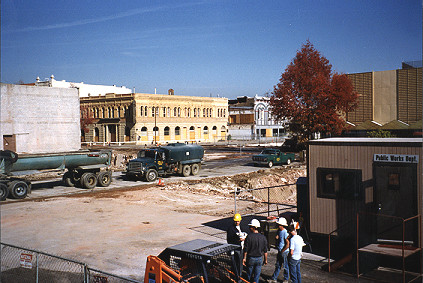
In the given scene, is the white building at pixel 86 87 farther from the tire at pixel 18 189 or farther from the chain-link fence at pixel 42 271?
the chain-link fence at pixel 42 271

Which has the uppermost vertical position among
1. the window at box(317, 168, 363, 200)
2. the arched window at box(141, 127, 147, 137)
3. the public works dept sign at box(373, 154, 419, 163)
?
the arched window at box(141, 127, 147, 137)

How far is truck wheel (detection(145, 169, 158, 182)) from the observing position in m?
32.4

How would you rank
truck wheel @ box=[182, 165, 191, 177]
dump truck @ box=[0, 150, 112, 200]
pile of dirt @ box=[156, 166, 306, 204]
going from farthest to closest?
truck wheel @ box=[182, 165, 191, 177] → pile of dirt @ box=[156, 166, 306, 204] → dump truck @ box=[0, 150, 112, 200]

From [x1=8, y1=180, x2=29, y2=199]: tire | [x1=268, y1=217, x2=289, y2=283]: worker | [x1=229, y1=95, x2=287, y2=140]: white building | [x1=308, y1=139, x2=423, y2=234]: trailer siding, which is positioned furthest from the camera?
[x1=229, y1=95, x2=287, y2=140]: white building

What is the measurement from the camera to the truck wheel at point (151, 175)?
32.4m

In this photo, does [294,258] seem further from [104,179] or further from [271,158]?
[271,158]

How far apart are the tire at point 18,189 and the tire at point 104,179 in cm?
562

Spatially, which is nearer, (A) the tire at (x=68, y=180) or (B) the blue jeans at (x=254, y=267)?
(B) the blue jeans at (x=254, y=267)

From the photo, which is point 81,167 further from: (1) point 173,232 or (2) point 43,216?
(1) point 173,232

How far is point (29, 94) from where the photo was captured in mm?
46969

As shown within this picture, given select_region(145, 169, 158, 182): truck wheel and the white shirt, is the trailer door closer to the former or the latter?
the white shirt

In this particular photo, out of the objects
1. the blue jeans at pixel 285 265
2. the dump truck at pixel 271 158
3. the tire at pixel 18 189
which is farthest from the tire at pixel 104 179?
the blue jeans at pixel 285 265

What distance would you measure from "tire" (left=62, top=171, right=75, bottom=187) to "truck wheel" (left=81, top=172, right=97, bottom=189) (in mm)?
1571

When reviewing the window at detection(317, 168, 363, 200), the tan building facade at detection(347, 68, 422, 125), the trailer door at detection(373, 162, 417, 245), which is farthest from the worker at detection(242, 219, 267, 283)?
the tan building facade at detection(347, 68, 422, 125)
